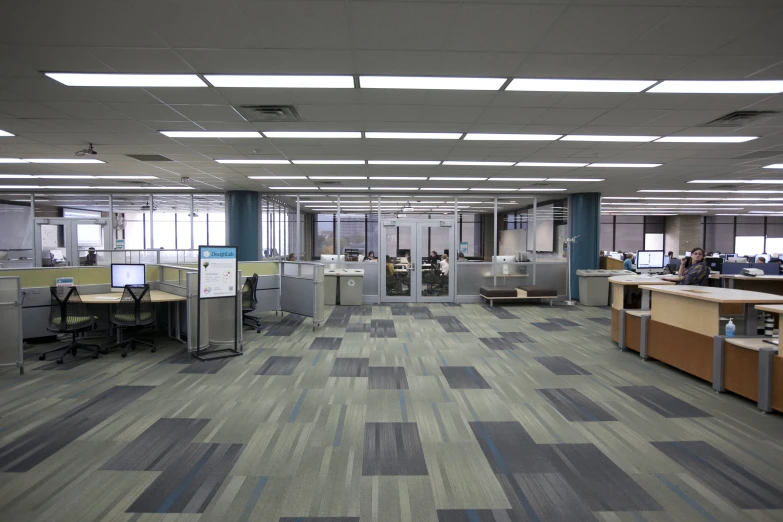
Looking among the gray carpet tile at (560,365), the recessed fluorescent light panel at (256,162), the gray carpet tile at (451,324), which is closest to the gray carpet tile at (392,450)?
the gray carpet tile at (560,365)

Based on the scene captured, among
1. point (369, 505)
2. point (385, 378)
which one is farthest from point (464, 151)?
point (369, 505)

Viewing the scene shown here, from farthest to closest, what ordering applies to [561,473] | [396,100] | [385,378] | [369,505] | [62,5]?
[385,378] → [396,100] → [561,473] → [62,5] → [369,505]

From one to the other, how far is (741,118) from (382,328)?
5566 millimetres

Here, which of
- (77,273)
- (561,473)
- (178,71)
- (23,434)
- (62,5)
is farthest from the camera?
(77,273)

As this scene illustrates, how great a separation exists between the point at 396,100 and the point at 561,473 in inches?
134

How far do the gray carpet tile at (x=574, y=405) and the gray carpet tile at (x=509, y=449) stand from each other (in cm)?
58

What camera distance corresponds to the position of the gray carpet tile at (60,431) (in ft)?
8.89

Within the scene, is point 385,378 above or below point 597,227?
below

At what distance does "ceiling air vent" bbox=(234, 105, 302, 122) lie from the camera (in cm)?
422

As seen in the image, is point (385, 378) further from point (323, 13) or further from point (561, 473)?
point (323, 13)

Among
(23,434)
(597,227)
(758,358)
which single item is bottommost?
(23,434)

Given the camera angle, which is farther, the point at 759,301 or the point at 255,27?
the point at 759,301

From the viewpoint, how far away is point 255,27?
106 inches

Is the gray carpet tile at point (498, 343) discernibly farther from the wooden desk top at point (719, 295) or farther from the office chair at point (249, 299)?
the office chair at point (249, 299)
